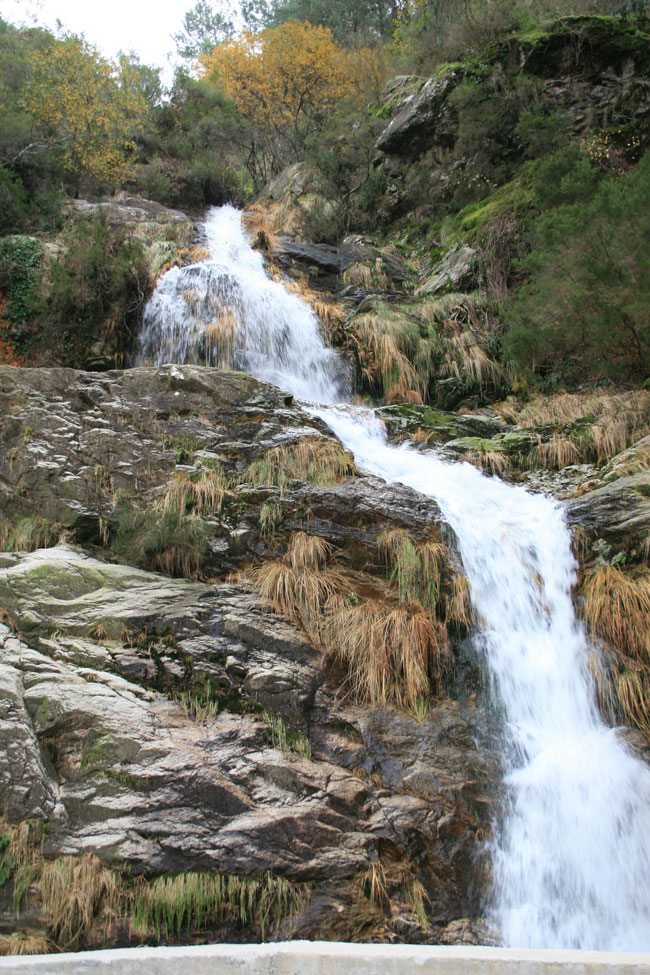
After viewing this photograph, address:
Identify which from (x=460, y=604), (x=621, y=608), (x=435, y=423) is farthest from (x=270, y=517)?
(x=435, y=423)

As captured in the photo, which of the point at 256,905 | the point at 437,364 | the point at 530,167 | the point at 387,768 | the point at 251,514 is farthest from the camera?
the point at 530,167

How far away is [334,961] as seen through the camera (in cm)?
183

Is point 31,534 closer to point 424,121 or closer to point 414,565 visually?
point 414,565

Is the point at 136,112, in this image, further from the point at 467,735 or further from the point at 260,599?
the point at 467,735

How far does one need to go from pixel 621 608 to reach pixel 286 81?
19.4 meters

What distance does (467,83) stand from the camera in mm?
13445

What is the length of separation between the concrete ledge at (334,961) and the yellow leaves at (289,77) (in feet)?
67.8

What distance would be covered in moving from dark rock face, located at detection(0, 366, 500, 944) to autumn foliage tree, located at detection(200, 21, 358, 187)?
54.3ft

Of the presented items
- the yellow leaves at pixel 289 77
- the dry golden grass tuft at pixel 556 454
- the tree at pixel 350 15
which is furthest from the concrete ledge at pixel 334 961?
the tree at pixel 350 15

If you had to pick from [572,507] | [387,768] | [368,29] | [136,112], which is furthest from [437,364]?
[368,29]

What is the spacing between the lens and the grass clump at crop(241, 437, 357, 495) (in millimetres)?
5910

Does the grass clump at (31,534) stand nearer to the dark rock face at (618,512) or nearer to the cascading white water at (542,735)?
the cascading white water at (542,735)

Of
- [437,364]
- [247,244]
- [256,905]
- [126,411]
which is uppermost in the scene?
[247,244]

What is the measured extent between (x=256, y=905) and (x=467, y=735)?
169 cm
